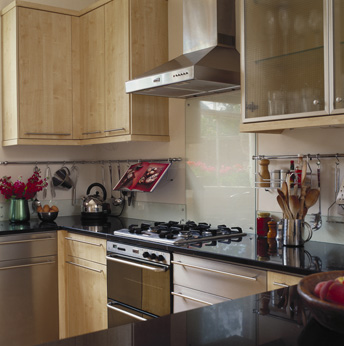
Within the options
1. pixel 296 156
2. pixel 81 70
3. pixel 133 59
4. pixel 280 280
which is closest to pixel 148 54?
pixel 133 59

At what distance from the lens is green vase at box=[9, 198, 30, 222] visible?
4.02 m

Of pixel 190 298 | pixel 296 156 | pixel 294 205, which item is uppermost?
pixel 296 156

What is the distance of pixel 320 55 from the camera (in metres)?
2.49

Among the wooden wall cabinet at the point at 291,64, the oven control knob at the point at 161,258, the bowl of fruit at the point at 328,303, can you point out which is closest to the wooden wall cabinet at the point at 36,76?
the oven control knob at the point at 161,258

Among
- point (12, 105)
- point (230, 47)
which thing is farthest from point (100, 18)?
point (230, 47)

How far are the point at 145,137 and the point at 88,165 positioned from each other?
1.12 m

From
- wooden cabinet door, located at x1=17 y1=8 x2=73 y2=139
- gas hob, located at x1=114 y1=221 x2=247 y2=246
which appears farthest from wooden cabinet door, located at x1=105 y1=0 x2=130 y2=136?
gas hob, located at x1=114 y1=221 x2=247 y2=246

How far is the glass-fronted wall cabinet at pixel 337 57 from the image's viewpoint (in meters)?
2.39

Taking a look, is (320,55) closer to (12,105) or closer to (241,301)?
(241,301)

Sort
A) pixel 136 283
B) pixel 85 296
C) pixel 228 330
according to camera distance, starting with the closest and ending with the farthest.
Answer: pixel 228 330
pixel 136 283
pixel 85 296

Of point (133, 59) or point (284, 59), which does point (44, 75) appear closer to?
point (133, 59)

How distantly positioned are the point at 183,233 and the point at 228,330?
1.72 metres

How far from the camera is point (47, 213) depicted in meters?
4.06

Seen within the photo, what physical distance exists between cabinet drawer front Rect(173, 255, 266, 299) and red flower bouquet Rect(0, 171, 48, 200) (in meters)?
1.73
